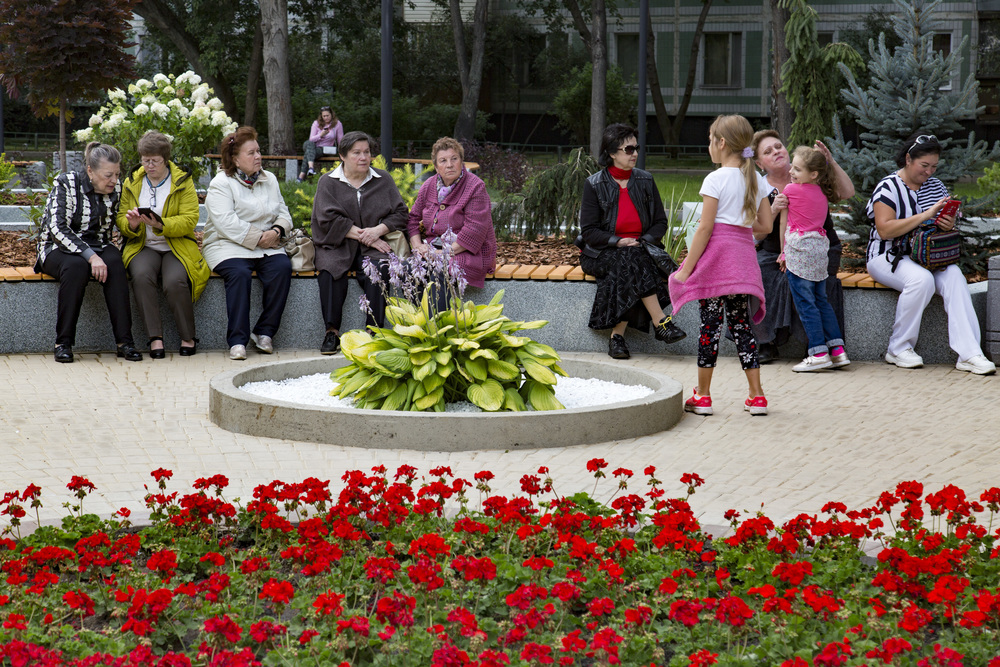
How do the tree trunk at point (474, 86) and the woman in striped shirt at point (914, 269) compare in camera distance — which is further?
the tree trunk at point (474, 86)

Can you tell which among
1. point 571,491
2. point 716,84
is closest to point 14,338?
point 571,491

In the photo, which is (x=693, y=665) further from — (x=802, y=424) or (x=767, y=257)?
(x=767, y=257)

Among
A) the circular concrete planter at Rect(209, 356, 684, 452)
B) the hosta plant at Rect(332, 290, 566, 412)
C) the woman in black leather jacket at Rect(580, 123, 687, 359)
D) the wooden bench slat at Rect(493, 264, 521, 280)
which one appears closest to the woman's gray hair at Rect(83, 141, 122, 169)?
the circular concrete planter at Rect(209, 356, 684, 452)

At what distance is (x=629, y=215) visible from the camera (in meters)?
8.83

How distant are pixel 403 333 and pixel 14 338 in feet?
13.2

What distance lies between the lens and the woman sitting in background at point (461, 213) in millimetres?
8945

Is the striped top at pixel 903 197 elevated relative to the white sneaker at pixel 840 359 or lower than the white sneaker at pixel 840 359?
elevated

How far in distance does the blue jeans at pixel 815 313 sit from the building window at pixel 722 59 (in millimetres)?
36383

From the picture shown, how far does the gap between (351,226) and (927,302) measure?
4291 millimetres

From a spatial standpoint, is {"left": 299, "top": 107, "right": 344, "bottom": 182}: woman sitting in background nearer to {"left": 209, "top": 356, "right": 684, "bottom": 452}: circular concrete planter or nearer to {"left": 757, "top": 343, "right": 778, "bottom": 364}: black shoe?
{"left": 757, "top": 343, "right": 778, "bottom": 364}: black shoe

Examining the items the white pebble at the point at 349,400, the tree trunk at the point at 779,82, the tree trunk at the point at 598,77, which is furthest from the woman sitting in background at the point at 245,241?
the tree trunk at the point at 598,77

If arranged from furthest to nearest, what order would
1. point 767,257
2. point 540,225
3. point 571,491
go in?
point 540,225 < point 767,257 < point 571,491

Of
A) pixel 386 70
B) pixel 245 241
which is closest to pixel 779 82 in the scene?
pixel 386 70

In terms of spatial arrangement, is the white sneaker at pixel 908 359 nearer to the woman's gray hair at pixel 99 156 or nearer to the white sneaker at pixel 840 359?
the white sneaker at pixel 840 359
